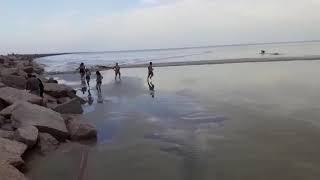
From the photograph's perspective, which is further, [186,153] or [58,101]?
[58,101]

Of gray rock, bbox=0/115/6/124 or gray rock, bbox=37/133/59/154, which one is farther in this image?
gray rock, bbox=0/115/6/124

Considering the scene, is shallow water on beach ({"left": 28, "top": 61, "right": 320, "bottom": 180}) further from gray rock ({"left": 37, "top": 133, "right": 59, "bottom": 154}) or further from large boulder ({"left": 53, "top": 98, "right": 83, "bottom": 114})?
large boulder ({"left": 53, "top": 98, "right": 83, "bottom": 114})

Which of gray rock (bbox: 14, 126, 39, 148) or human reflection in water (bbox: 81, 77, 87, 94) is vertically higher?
gray rock (bbox: 14, 126, 39, 148)

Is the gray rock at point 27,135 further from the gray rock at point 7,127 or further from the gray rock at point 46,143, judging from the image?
the gray rock at point 7,127

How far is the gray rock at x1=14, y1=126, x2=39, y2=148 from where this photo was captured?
10.6m

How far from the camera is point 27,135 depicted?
10.8 meters

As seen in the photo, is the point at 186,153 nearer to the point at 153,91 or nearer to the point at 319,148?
the point at 319,148

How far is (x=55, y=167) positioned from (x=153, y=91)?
14.1 metres

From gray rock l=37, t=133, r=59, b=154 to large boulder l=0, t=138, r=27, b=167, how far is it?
0.84m

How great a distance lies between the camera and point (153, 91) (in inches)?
936

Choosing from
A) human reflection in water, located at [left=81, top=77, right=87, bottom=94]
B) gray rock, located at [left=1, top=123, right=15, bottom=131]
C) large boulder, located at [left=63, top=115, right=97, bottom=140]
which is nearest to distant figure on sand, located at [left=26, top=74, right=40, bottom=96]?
gray rock, located at [left=1, top=123, right=15, bottom=131]

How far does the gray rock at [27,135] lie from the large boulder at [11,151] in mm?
336

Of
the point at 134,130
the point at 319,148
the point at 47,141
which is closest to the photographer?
the point at 319,148

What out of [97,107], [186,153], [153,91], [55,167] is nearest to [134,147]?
[186,153]
